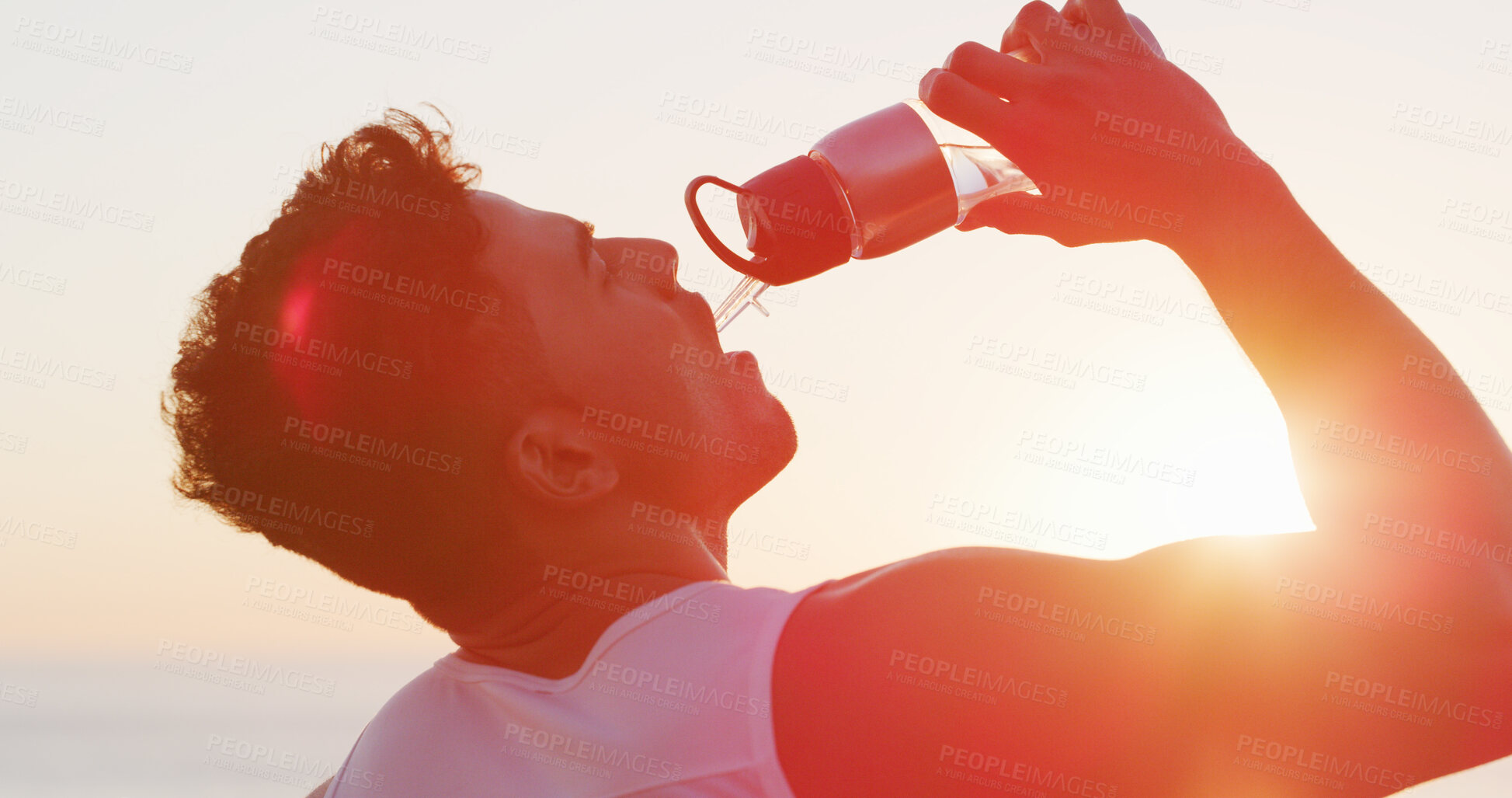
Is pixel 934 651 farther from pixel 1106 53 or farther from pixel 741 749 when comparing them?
pixel 1106 53

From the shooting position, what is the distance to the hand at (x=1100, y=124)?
930 mm

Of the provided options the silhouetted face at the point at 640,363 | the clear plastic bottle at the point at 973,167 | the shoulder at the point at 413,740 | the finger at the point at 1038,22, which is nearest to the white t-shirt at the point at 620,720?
the shoulder at the point at 413,740

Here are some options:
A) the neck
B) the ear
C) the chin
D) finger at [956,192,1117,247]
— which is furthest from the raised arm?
the chin

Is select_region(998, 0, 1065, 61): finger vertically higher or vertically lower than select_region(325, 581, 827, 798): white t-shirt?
higher

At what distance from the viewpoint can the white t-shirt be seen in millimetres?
850

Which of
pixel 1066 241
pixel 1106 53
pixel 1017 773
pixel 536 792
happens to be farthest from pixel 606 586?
pixel 1106 53

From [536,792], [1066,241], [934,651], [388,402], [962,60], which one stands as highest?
[962,60]

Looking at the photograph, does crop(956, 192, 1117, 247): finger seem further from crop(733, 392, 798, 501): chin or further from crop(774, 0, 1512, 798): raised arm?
crop(733, 392, 798, 501): chin

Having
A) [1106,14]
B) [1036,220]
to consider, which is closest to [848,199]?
[1036,220]

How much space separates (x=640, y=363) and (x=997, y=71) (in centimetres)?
55

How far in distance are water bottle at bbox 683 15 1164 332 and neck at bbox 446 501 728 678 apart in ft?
1.14

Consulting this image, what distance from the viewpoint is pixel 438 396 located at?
1197 millimetres

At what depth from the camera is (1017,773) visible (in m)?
0.79

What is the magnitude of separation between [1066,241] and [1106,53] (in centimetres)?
18
